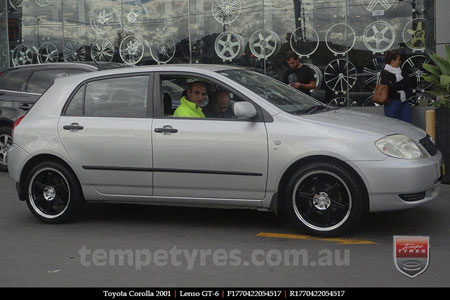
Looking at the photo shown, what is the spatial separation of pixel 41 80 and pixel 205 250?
603 centimetres

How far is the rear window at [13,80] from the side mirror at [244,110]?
231 inches

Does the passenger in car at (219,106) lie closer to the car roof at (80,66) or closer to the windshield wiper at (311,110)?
the windshield wiper at (311,110)

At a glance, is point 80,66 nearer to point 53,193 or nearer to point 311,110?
point 53,193

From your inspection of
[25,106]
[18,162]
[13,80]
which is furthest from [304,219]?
[13,80]

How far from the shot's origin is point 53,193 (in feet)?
24.7

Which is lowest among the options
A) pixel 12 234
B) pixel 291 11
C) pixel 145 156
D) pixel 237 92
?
pixel 12 234

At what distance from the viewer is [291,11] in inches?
589

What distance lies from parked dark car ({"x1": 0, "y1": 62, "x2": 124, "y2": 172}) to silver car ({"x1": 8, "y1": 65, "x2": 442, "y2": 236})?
3.62 meters

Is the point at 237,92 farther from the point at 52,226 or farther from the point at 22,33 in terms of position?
the point at 22,33

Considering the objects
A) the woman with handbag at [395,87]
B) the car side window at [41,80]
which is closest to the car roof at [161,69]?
the car side window at [41,80]

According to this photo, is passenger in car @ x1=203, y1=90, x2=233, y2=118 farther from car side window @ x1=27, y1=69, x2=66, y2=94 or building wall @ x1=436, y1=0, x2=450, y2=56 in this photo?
building wall @ x1=436, y1=0, x2=450, y2=56

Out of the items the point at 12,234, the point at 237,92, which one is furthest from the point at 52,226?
the point at 237,92
